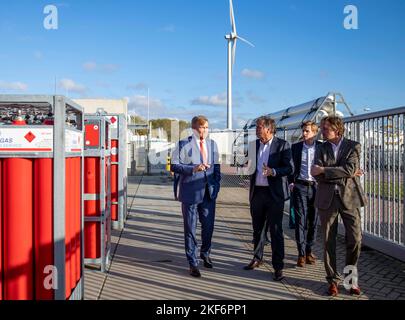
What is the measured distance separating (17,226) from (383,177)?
197 inches

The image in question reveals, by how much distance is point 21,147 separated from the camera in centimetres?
344

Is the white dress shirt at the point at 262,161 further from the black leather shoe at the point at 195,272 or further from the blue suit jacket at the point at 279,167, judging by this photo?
the black leather shoe at the point at 195,272

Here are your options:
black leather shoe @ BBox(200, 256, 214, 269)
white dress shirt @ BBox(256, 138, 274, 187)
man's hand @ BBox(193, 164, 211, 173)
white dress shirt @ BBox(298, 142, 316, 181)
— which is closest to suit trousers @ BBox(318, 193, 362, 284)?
white dress shirt @ BBox(256, 138, 274, 187)

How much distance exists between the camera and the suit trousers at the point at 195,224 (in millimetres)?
5648

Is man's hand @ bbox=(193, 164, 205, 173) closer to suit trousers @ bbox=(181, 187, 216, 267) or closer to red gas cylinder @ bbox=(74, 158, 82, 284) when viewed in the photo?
suit trousers @ bbox=(181, 187, 216, 267)

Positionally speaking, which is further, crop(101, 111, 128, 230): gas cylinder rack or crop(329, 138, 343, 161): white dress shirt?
crop(101, 111, 128, 230): gas cylinder rack

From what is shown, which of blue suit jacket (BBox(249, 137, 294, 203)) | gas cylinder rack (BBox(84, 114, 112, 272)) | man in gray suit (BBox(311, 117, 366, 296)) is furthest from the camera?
gas cylinder rack (BBox(84, 114, 112, 272))

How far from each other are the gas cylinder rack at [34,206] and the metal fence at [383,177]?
14.2 feet

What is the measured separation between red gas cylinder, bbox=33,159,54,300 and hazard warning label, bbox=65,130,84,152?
28 centimetres

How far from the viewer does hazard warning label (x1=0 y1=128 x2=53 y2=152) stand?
341cm

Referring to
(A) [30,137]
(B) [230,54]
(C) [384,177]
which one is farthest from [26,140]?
(B) [230,54]

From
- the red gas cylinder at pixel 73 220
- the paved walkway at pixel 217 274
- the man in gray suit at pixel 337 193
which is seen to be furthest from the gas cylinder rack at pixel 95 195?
the man in gray suit at pixel 337 193

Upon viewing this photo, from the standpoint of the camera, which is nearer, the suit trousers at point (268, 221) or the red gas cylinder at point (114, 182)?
the suit trousers at point (268, 221)
